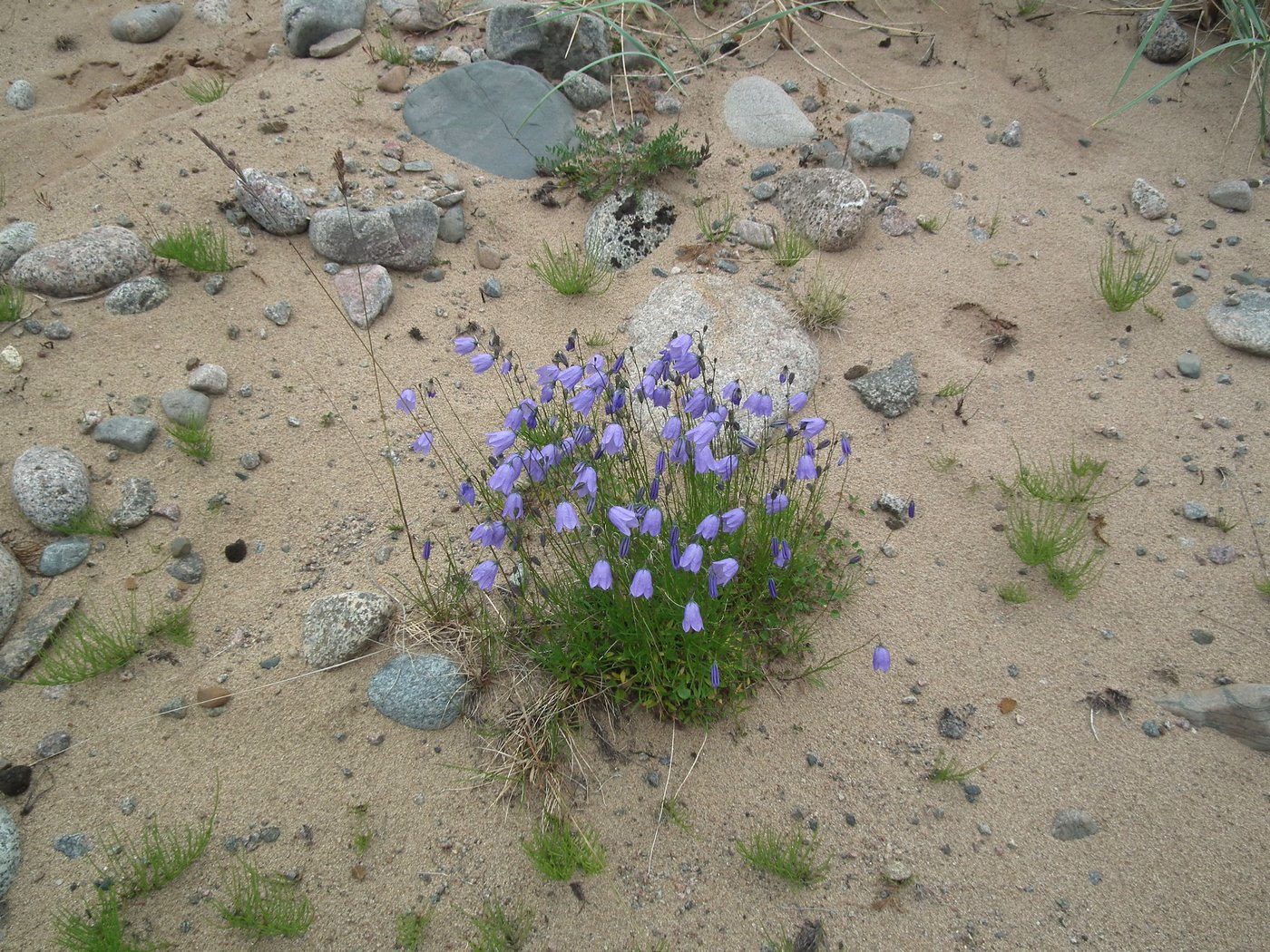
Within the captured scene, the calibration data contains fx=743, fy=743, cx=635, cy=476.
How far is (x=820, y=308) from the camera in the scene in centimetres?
429

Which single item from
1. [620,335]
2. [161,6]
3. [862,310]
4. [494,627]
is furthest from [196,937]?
[161,6]

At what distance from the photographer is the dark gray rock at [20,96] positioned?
5512 mm

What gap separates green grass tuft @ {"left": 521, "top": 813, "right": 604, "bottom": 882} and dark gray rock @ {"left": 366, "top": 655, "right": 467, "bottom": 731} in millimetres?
582

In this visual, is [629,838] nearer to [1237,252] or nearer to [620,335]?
[620,335]

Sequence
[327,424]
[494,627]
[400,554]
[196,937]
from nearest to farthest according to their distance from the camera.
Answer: [196,937], [494,627], [400,554], [327,424]

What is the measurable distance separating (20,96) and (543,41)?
391cm

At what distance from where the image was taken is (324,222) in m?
4.35

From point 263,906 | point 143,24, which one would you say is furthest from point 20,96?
point 263,906

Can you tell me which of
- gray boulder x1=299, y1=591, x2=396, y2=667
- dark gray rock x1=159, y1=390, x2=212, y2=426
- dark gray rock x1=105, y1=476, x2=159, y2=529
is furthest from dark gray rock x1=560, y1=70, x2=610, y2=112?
gray boulder x1=299, y1=591, x2=396, y2=667

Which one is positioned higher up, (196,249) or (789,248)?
(196,249)

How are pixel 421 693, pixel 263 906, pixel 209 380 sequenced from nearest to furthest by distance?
pixel 263 906 → pixel 421 693 → pixel 209 380

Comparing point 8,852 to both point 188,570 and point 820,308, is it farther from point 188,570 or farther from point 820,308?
point 820,308

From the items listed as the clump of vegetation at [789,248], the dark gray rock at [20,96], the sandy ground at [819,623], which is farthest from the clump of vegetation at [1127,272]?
the dark gray rock at [20,96]

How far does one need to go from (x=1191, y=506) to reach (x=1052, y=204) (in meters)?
2.46
